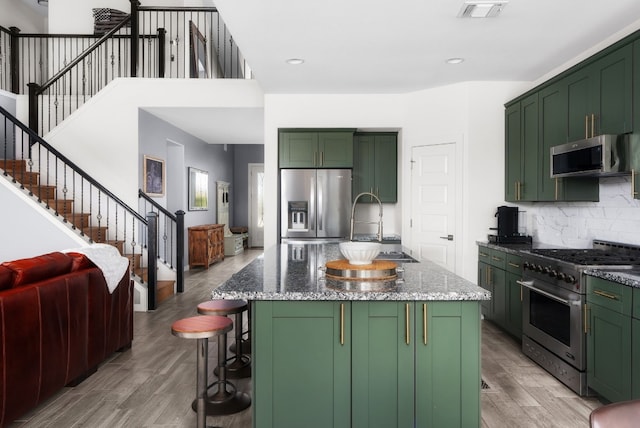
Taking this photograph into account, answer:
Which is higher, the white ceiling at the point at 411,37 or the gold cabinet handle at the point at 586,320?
the white ceiling at the point at 411,37

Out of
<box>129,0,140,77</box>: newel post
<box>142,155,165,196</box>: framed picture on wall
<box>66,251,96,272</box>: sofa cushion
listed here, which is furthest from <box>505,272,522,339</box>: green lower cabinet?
<box>129,0,140,77</box>: newel post

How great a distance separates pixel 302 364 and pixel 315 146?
3.83 m

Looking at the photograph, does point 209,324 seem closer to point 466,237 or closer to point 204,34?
point 466,237

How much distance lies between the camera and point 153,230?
517 cm

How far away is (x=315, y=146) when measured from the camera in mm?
5500

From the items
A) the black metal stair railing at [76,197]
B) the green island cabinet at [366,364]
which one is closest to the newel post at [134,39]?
the black metal stair railing at [76,197]

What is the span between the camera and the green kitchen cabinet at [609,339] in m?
2.50

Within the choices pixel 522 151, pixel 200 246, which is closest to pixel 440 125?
pixel 522 151

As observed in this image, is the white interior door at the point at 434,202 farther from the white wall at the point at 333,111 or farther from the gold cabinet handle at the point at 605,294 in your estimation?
the gold cabinet handle at the point at 605,294

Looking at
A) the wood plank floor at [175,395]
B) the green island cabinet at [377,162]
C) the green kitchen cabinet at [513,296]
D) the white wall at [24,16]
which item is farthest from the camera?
the white wall at [24,16]

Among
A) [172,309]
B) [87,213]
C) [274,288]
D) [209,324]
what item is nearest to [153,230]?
[172,309]

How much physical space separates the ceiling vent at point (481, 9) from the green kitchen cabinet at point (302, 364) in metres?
2.25

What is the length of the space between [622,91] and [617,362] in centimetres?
180

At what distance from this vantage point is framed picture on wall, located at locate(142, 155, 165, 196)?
6.37m
